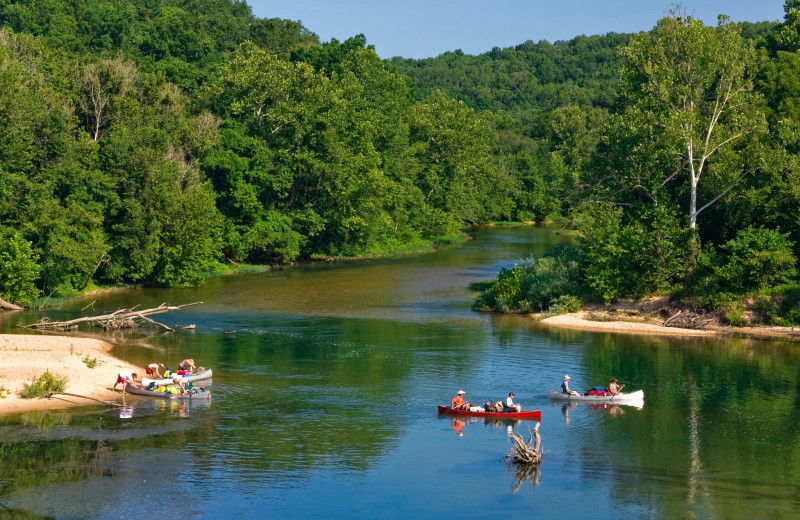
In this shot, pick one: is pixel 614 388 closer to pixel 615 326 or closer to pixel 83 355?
pixel 615 326

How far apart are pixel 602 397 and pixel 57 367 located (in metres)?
28.9

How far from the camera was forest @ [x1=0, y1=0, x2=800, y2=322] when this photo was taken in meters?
69.7

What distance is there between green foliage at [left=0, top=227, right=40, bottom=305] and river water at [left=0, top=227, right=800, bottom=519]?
321 centimetres

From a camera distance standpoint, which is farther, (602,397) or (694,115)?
(694,115)

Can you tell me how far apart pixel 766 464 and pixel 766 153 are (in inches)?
1413

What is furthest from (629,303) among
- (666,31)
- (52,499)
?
(52,499)

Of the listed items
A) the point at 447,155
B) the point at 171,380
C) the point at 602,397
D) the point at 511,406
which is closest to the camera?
the point at 511,406

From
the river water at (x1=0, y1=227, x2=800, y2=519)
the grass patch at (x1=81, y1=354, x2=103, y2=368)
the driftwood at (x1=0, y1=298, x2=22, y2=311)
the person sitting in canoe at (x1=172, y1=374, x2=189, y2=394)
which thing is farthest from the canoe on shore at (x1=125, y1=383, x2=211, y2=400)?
the driftwood at (x1=0, y1=298, x2=22, y2=311)

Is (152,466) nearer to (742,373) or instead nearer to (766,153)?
(742,373)

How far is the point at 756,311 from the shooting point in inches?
2606

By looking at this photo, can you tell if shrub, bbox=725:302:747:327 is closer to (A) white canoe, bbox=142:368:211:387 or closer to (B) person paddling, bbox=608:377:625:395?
(B) person paddling, bbox=608:377:625:395

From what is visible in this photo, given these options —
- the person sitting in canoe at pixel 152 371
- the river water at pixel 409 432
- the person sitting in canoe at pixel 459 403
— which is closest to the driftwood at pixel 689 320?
the river water at pixel 409 432

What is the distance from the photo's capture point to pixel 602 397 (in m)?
47.6

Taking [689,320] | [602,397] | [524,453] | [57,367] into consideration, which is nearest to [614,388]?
[602,397]
